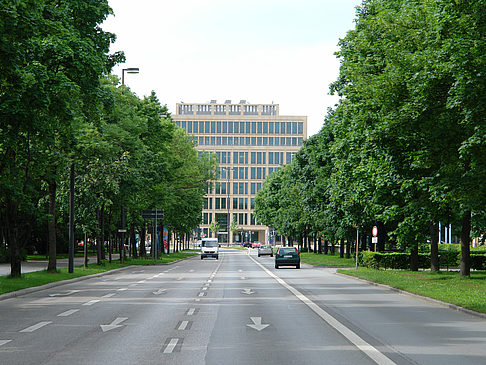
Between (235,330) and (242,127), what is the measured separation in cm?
15378

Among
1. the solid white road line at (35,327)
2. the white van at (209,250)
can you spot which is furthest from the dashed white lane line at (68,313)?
the white van at (209,250)

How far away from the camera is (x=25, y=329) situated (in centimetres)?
1255

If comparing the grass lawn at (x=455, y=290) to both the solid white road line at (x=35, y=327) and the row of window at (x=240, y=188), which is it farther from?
the row of window at (x=240, y=188)

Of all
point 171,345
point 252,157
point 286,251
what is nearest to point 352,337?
point 171,345

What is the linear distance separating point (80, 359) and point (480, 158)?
1493 cm

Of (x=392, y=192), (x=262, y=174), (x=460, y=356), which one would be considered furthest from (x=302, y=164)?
(x=262, y=174)

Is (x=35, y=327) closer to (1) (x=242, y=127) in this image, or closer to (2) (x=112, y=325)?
(2) (x=112, y=325)

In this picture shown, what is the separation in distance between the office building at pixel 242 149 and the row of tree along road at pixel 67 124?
108 meters

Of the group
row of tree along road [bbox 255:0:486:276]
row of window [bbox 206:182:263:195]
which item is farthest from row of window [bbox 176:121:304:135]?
row of tree along road [bbox 255:0:486:276]

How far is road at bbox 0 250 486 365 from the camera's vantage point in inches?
369

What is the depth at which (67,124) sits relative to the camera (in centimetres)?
2111

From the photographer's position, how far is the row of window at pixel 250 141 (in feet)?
539

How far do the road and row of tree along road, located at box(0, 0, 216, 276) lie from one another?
211 inches

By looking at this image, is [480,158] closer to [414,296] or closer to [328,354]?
[414,296]
